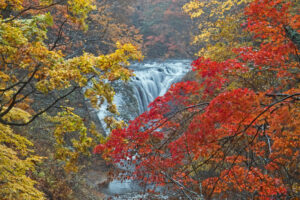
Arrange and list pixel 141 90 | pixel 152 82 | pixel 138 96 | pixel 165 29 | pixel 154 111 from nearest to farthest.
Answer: pixel 154 111 → pixel 138 96 → pixel 141 90 → pixel 152 82 → pixel 165 29

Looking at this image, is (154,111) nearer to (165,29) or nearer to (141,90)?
(141,90)

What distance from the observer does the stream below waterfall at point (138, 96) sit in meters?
10.5

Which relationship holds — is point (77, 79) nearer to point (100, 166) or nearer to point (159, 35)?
point (100, 166)

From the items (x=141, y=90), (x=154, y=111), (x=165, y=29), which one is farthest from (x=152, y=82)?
(x=165, y=29)

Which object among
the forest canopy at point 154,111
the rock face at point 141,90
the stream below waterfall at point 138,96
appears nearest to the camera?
the forest canopy at point 154,111

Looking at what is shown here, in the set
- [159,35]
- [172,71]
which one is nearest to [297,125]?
[172,71]

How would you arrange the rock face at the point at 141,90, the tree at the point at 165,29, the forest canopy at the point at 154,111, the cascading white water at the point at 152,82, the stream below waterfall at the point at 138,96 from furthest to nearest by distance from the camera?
1. the tree at the point at 165,29
2. the cascading white water at the point at 152,82
3. the rock face at the point at 141,90
4. the stream below waterfall at the point at 138,96
5. the forest canopy at the point at 154,111

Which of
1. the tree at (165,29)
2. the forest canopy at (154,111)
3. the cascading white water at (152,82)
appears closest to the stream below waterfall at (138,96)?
the cascading white water at (152,82)

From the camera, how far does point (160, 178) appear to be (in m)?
5.29

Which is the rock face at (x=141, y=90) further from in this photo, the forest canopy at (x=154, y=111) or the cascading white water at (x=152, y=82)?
the forest canopy at (x=154, y=111)

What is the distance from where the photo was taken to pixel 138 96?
1642cm

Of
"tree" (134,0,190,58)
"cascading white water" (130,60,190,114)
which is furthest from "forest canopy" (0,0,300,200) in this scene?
"tree" (134,0,190,58)

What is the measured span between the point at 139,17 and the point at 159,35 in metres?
4.95

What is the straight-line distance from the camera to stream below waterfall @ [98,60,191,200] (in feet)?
34.3
